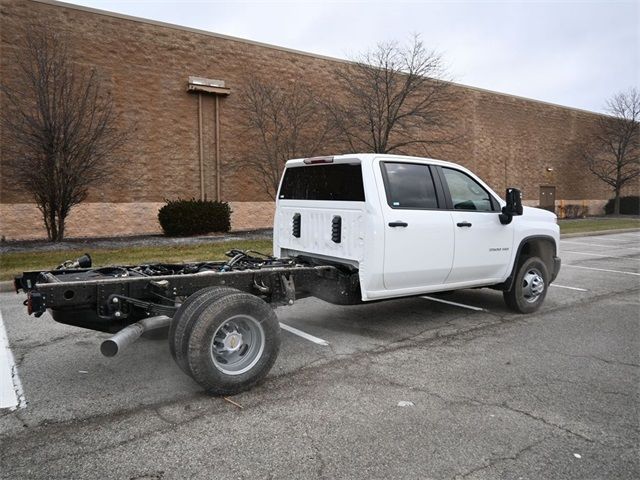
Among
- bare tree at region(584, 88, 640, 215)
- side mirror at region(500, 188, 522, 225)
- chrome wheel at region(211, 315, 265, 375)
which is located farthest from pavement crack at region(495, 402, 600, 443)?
bare tree at region(584, 88, 640, 215)

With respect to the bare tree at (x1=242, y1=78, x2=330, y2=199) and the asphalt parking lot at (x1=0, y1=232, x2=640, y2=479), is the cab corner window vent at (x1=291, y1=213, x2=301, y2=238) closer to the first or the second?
the asphalt parking lot at (x1=0, y1=232, x2=640, y2=479)

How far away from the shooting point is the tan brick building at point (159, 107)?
616 inches

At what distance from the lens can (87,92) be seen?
597 inches

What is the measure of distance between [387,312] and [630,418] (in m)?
3.54

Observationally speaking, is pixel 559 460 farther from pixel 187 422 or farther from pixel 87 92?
pixel 87 92

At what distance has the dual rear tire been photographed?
13.1 ft

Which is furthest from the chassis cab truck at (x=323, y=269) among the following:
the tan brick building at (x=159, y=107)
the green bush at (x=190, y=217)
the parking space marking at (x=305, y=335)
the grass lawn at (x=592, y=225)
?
the grass lawn at (x=592, y=225)

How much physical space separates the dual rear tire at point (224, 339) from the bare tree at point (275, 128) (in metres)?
14.8

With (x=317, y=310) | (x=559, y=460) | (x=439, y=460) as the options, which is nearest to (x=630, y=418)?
(x=559, y=460)

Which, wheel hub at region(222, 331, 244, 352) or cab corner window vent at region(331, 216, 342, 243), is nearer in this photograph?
wheel hub at region(222, 331, 244, 352)

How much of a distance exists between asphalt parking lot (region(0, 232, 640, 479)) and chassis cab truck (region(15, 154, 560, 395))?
481 mm

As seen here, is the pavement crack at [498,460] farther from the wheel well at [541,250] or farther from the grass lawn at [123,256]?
the grass lawn at [123,256]

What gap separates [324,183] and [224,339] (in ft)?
8.16

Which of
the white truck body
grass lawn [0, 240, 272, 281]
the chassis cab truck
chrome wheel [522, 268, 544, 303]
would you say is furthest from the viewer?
grass lawn [0, 240, 272, 281]
